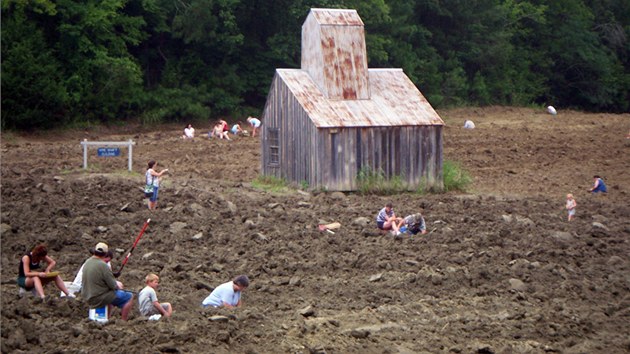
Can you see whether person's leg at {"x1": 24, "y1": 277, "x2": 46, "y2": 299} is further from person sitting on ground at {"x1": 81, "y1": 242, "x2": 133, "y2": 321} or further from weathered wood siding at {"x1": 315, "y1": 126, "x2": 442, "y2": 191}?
weathered wood siding at {"x1": 315, "y1": 126, "x2": 442, "y2": 191}

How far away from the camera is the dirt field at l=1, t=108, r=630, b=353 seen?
47.5 ft

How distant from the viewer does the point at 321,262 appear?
64.8 ft

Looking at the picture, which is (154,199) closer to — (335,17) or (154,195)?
(154,195)

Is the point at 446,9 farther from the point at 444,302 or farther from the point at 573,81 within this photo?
the point at 444,302

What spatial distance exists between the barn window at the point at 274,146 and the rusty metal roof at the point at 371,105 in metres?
1.76

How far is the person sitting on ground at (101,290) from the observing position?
14.9m

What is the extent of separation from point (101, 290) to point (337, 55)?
58.0 ft

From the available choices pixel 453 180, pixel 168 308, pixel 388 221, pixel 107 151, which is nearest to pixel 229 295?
pixel 168 308

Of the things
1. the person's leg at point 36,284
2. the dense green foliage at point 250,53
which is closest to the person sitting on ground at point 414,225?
the person's leg at point 36,284

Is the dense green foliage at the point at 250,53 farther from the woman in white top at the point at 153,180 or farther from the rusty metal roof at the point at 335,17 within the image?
the woman in white top at the point at 153,180

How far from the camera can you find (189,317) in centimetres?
1488

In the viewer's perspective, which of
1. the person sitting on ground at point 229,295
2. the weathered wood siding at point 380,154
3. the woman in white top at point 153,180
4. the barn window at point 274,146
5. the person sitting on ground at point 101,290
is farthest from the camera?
the barn window at point 274,146

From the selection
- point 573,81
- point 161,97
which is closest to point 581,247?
point 161,97

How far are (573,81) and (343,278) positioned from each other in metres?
52.5
